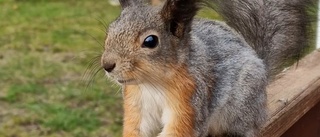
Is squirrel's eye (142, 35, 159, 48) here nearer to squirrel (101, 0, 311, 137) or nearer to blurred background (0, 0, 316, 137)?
squirrel (101, 0, 311, 137)

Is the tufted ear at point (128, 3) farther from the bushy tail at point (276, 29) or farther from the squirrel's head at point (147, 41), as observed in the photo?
the bushy tail at point (276, 29)

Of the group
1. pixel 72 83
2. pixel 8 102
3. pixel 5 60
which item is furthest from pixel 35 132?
pixel 5 60

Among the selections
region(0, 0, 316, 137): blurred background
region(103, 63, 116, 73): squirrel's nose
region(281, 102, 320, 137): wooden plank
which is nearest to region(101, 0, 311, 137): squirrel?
region(103, 63, 116, 73): squirrel's nose

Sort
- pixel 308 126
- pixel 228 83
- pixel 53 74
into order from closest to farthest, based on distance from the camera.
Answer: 1. pixel 228 83
2. pixel 308 126
3. pixel 53 74

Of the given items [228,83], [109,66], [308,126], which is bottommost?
[308,126]

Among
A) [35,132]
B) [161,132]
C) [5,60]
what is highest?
[5,60]

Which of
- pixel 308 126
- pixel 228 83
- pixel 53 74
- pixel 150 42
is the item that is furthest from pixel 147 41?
pixel 53 74

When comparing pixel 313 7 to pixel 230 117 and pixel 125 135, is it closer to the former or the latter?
pixel 230 117

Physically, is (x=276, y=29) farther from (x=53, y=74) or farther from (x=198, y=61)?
(x=53, y=74)
